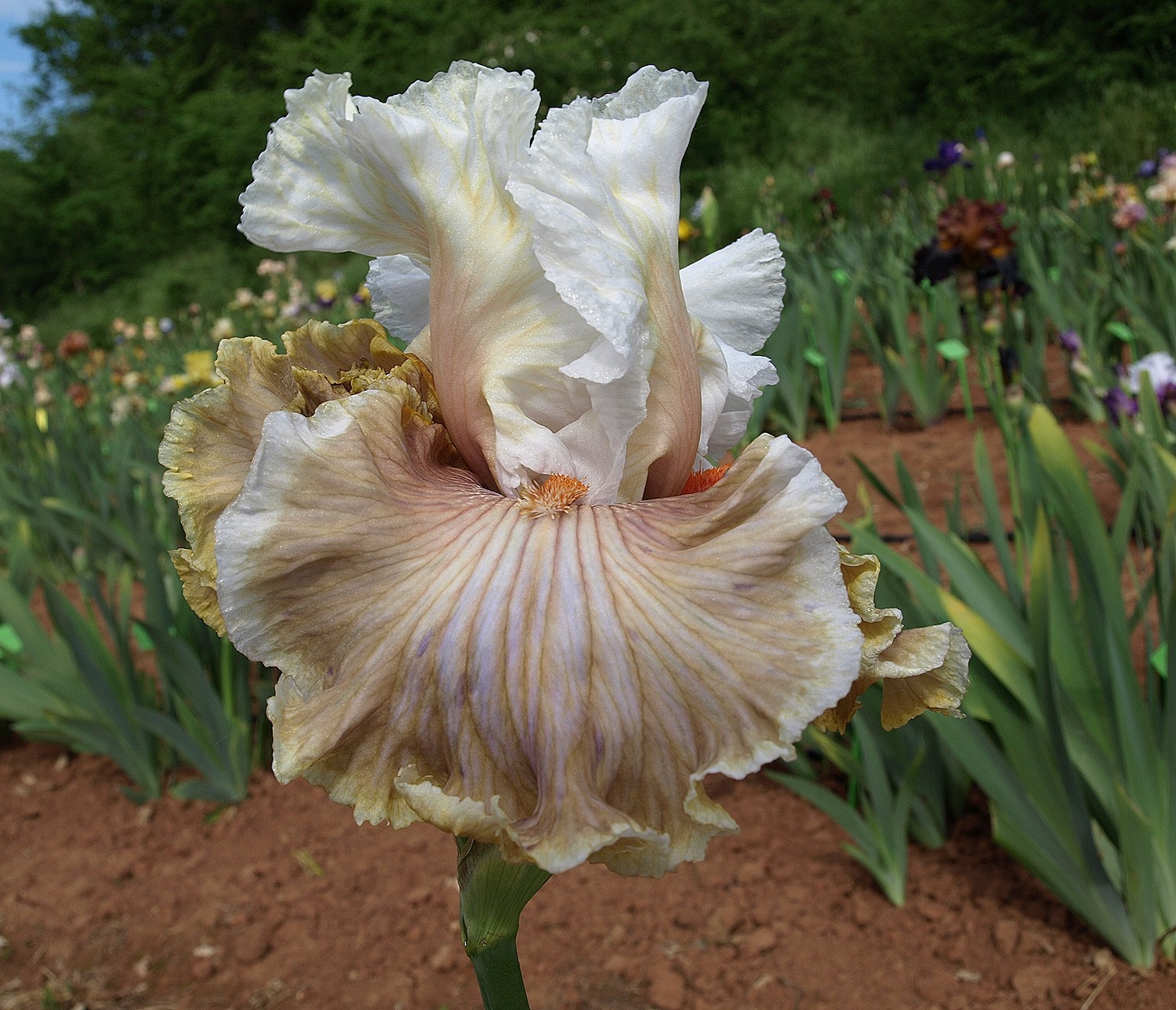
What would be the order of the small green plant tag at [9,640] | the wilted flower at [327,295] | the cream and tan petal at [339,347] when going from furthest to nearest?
the wilted flower at [327,295] < the small green plant tag at [9,640] < the cream and tan petal at [339,347]

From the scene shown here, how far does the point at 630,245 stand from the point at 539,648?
30 cm

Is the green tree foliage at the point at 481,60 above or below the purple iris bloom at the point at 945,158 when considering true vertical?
above

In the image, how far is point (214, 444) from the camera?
0.73 m

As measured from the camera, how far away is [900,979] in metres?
1.53

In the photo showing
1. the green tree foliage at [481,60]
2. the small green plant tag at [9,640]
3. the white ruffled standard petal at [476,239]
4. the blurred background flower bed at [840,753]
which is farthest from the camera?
the green tree foliage at [481,60]

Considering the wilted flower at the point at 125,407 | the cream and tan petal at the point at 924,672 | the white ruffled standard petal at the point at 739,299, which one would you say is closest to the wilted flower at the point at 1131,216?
the white ruffled standard petal at the point at 739,299

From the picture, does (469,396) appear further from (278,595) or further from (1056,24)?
(1056,24)

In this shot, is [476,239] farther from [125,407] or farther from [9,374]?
[9,374]

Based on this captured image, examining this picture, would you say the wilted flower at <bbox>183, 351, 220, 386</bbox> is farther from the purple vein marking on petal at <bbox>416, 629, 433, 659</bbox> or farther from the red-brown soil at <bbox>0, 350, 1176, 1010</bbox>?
the purple vein marking on petal at <bbox>416, 629, 433, 659</bbox>

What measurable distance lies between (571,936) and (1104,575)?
3.64 ft

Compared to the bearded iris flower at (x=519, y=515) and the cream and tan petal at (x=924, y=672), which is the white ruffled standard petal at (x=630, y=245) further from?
the cream and tan petal at (x=924, y=672)

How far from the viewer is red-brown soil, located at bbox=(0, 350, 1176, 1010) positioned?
1.55 metres

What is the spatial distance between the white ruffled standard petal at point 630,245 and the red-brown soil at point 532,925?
1.22m

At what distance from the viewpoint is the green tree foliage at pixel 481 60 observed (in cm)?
1200
